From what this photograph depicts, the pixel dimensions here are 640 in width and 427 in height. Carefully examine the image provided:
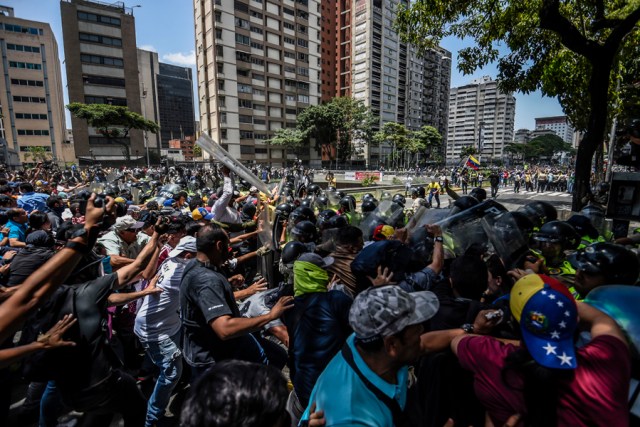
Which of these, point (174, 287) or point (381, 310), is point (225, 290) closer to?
point (174, 287)

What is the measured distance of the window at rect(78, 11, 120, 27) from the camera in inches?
1927

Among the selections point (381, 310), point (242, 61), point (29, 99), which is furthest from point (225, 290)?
point (29, 99)

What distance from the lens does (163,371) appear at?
2.93 m

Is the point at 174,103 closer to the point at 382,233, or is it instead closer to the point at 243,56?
the point at 243,56

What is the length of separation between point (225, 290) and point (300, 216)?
3.21 m

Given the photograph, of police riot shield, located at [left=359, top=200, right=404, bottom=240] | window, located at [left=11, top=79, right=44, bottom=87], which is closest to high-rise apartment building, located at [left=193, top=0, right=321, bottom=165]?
window, located at [left=11, top=79, right=44, bottom=87]

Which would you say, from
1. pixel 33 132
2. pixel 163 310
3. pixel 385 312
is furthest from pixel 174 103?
pixel 385 312

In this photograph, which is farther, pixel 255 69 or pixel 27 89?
pixel 255 69

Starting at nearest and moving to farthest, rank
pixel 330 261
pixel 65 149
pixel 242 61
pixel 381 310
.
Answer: pixel 381 310 < pixel 330 261 < pixel 242 61 < pixel 65 149

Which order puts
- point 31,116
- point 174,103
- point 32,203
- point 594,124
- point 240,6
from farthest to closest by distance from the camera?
1. point 174,103
2. point 31,116
3. point 240,6
4. point 32,203
5. point 594,124

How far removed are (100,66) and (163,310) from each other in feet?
202

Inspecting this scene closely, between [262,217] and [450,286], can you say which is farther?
[262,217]

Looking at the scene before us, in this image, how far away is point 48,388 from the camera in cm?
262

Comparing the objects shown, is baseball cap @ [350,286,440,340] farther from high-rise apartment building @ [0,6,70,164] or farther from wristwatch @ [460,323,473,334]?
high-rise apartment building @ [0,6,70,164]
